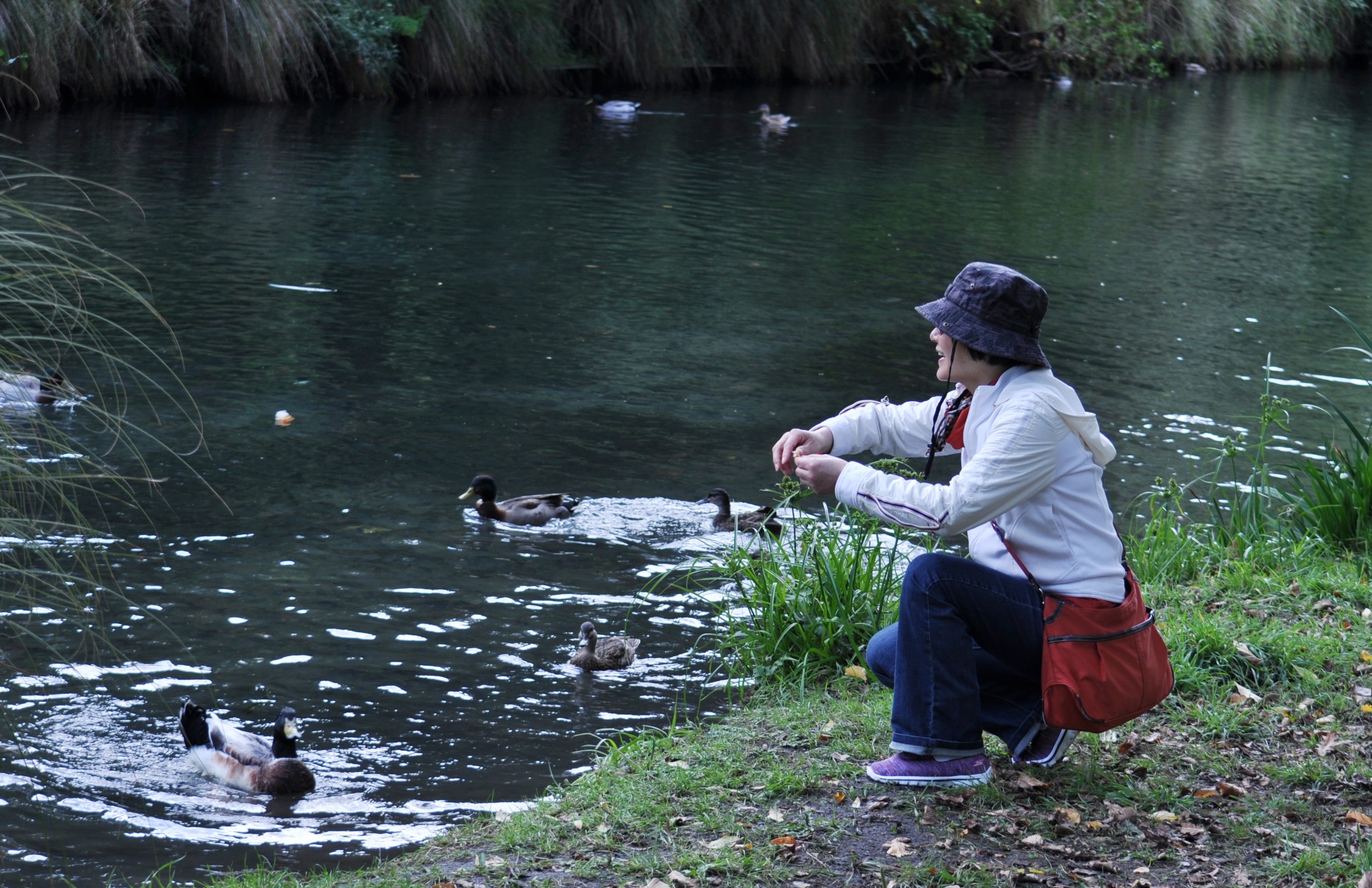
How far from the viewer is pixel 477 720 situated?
19.6 ft

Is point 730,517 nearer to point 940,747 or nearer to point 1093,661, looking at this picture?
point 940,747

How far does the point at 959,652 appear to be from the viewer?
13.4ft

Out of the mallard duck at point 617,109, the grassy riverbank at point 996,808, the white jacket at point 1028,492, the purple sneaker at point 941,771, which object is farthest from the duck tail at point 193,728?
the mallard duck at point 617,109

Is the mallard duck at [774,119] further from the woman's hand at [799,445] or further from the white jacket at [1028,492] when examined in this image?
the white jacket at [1028,492]

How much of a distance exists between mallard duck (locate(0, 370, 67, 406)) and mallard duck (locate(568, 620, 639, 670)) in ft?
8.07

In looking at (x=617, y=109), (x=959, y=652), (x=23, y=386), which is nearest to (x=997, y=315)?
(x=959, y=652)

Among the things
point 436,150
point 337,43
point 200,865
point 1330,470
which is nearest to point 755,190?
point 436,150

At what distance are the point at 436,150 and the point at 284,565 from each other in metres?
13.8

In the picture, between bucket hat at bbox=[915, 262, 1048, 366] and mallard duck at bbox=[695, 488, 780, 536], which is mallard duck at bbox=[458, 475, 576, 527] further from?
bucket hat at bbox=[915, 262, 1048, 366]

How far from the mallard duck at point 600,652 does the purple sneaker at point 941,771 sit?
7.67ft

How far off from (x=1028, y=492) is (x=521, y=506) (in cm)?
468

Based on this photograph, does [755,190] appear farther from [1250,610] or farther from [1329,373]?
[1250,610]

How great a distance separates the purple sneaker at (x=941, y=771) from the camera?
13.8 ft

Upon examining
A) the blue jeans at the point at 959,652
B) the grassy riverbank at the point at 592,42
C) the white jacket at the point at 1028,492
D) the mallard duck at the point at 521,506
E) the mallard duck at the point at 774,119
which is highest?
the grassy riverbank at the point at 592,42
